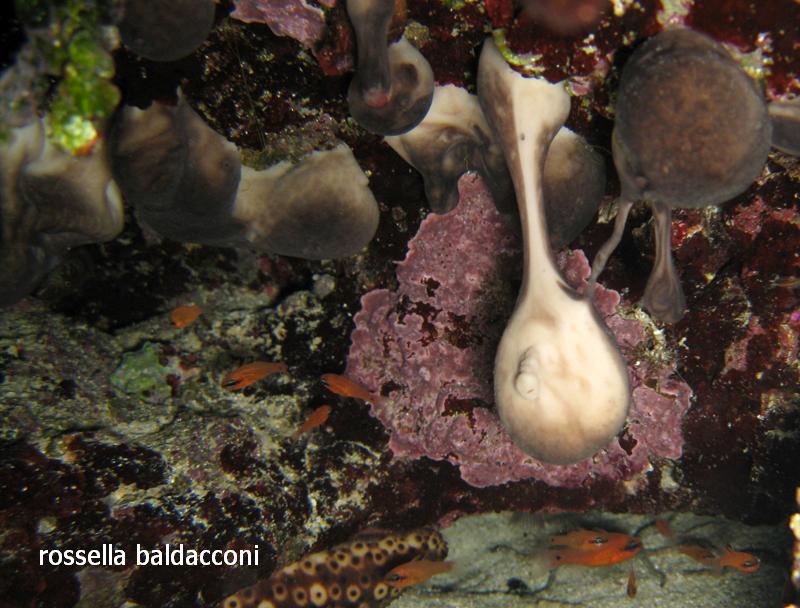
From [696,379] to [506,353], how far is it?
176 cm

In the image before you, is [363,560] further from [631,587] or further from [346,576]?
[631,587]

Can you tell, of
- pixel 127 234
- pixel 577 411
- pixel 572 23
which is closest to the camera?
pixel 572 23

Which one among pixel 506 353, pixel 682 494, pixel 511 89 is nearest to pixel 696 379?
pixel 682 494

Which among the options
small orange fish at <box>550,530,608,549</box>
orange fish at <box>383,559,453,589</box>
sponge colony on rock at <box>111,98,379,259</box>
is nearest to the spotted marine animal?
orange fish at <box>383,559,453,589</box>

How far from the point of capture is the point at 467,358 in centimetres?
352

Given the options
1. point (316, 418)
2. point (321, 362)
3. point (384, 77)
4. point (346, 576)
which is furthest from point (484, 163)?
point (346, 576)

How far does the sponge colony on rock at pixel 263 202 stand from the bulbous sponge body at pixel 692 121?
1638 mm

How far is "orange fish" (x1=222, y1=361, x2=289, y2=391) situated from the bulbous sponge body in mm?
2765

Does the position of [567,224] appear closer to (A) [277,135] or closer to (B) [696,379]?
(B) [696,379]

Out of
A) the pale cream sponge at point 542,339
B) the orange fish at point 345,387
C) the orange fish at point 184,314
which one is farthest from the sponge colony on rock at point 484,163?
the orange fish at point 184,314

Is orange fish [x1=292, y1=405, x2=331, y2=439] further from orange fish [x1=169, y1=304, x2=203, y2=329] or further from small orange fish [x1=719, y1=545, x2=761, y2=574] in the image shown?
small orange fish [x1=719, y1=545, x2=761, y2=574]

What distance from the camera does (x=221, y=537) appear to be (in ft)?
10.0

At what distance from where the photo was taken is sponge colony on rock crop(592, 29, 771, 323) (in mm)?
1704

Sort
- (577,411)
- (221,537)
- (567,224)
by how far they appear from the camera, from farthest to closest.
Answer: (221,537) → (567,224) → (577,411)
